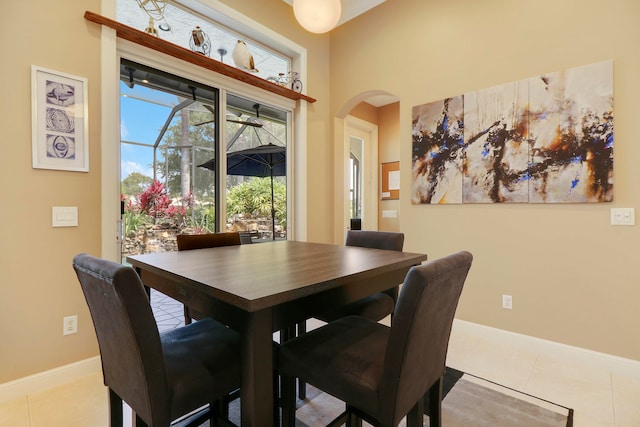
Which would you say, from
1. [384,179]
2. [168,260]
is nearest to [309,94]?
[384,179]

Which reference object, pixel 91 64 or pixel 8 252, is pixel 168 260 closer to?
pixel 8 252

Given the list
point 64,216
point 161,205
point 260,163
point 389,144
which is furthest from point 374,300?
point 389,144

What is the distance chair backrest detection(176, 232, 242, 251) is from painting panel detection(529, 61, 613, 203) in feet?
7.89

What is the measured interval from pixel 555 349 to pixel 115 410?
290 cm

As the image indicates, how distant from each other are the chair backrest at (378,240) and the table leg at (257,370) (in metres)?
1.34

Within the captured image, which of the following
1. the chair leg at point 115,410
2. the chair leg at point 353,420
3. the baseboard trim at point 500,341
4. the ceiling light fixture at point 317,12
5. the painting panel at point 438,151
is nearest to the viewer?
the chair leg at point 115,410

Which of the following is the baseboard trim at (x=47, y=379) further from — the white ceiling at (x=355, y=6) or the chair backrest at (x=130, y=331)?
→ the white ceiling at (x=355, y=6)

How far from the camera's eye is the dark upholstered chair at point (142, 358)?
2.75ft

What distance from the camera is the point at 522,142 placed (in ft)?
8.13

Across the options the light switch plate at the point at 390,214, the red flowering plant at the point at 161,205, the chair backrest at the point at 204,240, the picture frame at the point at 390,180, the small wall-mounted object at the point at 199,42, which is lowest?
the chair backrest at the point at 204,240

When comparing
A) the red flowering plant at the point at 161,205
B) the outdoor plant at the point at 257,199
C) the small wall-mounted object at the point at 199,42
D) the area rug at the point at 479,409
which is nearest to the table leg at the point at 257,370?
the area rug at the point at 479,409

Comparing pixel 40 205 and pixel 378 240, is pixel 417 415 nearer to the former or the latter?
pixel 378 240

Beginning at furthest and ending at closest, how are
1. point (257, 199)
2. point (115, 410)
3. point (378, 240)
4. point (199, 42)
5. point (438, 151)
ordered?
1. point (257, 199)
2. point (438, 151)
3. point (199, 42)
4. point (378, 240)
5. point (115, 410)

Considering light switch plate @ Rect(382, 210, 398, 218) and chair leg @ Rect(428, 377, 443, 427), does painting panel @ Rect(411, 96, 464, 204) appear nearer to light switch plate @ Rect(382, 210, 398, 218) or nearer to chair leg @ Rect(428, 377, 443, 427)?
light switch plate @ Rect(382, 210, 398, 218)
